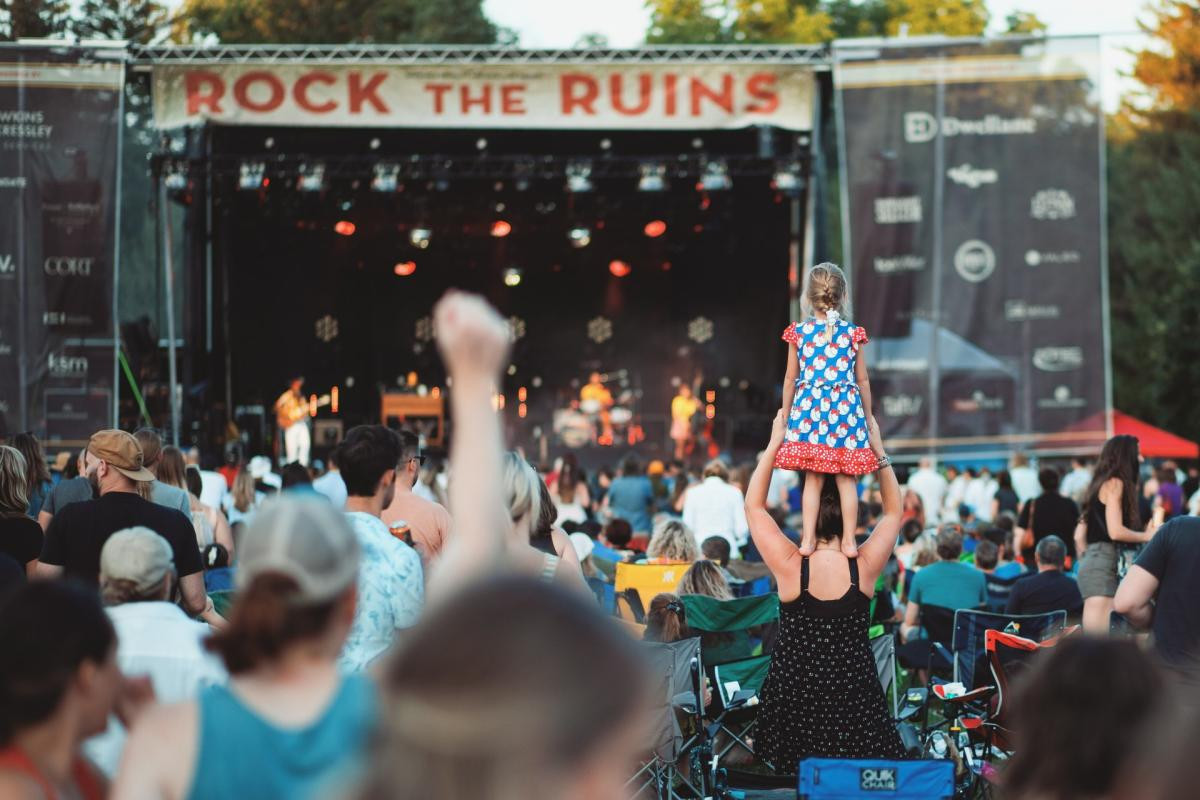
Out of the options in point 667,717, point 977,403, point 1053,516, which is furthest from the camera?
point 977,403

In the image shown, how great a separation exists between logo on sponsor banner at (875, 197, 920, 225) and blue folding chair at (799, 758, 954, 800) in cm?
1113

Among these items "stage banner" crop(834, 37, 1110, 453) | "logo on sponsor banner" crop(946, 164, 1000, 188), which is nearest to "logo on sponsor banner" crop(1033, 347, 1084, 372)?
"stage banner" crop(834, 37, 1110, 453)

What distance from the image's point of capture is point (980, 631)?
6742 millimetres

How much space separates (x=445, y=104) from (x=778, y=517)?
631 centimetres

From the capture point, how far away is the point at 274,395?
66.6 feet

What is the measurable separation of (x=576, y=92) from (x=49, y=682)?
1308 centimetres

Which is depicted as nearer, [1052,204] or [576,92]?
[1052,204]

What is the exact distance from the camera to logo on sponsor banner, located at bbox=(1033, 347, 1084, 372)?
47.5 ft

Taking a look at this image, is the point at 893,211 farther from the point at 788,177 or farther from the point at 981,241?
the point at 788,177

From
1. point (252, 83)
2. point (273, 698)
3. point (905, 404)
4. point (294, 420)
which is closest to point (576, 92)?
point (252, 83)

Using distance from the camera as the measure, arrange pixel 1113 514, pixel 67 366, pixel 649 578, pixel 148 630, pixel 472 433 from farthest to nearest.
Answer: pixel 67 366 → pixel 649 578 → pixel 1113 514 → pixel 148 630 → pixel 472 433

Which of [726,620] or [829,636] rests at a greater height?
[829,636]

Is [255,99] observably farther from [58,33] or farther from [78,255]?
[58,33]

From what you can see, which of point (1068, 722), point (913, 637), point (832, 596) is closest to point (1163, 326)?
point (913, 637)
